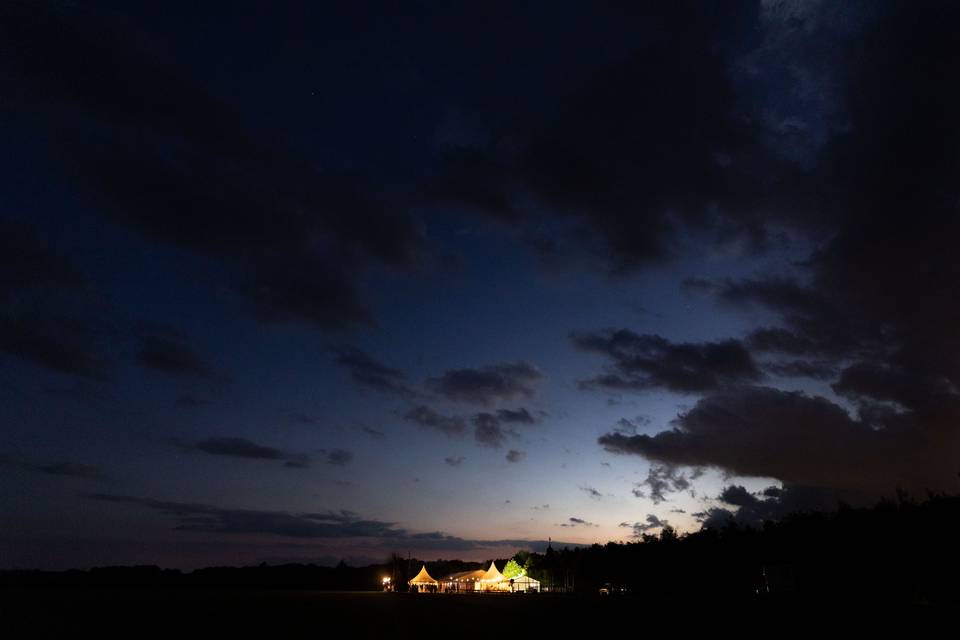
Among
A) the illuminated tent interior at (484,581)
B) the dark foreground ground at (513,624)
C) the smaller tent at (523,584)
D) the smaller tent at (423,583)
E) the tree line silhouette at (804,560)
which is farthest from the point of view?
the smaller tent at (523,584)

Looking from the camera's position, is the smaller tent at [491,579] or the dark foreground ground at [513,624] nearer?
the dark foreground ground at [513,624]

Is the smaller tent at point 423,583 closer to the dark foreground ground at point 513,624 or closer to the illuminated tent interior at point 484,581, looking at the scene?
the illuminated tent interior at point 484,581

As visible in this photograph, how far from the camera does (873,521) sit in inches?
2372

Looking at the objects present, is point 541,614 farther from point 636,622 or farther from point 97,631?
point 97,631

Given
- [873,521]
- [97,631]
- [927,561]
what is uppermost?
[873,521]

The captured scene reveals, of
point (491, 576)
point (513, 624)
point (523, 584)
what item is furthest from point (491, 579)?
point (513, 624)

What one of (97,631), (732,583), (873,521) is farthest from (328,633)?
(732,583)

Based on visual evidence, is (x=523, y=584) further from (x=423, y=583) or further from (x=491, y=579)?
(x=423, y=583)

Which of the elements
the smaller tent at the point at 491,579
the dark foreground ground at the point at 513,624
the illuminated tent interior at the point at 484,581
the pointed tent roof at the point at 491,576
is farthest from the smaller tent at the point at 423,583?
the dark foreground ground at the point at 513,624

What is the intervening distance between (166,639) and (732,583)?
6880 centimetres

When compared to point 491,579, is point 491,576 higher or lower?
higher

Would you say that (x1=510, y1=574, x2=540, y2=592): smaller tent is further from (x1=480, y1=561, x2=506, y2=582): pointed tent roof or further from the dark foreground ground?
the dark foreground ground

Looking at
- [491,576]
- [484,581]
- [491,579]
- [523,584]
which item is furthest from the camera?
[523,584]

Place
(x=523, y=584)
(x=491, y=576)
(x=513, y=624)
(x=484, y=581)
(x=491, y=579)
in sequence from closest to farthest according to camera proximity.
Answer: (x=513, y=624) → (x=491, y=576) → (x=491, y=579) → (x=484, y=581) → (x=523, y=584)
